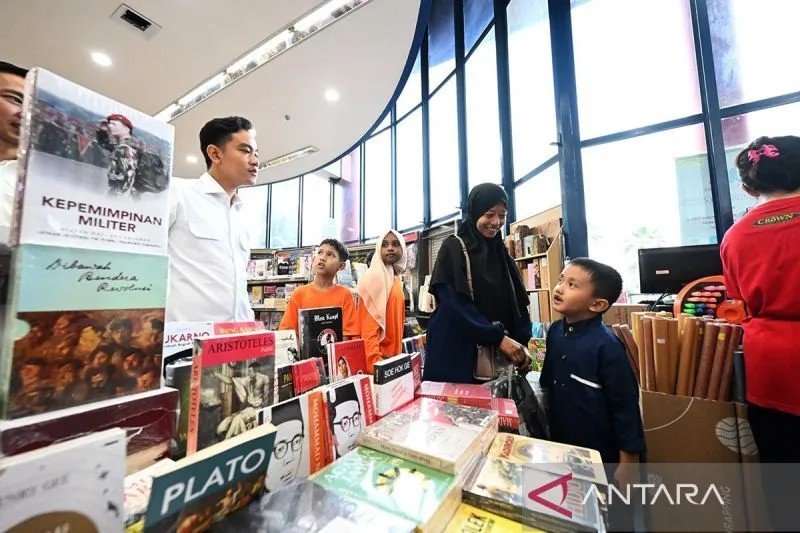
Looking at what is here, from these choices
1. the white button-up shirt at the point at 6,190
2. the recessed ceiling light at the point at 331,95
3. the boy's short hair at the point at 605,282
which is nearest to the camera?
the white button-up shirt at the point at 6,190

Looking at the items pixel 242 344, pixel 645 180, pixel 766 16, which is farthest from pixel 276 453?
pixel 766 16

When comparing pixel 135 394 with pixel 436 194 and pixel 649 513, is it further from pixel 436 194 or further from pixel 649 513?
pixel 436 194

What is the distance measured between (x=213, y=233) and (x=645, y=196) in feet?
11.0

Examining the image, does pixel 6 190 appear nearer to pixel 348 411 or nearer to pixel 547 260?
pixel 348 411

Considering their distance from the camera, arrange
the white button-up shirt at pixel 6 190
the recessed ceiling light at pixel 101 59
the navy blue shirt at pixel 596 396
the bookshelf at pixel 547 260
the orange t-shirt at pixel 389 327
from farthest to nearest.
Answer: the recessed ceiling light at pixel 101 59 → the bookshelf at pixel 547 260 → the orange t-shirt at pixel 389 327 → the navy blue shirt at pixel 596 396 → the white button-up shirt at pixel 6 190

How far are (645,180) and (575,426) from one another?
262 centimetres

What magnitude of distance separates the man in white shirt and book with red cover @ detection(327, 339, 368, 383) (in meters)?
0.94

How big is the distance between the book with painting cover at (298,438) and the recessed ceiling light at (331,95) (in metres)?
3.99

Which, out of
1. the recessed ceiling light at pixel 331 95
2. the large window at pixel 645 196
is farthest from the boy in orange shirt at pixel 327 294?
the recessed ceiling light at pixel 331 95

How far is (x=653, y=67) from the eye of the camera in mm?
2871

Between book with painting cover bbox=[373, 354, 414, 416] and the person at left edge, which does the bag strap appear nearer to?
book with painting cover bbox=[373, 354, 414, 416]

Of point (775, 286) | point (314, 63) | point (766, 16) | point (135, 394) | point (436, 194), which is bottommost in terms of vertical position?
point (135, 394)

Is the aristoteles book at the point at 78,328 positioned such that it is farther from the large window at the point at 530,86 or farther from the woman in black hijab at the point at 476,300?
the large window at the point at 530,86

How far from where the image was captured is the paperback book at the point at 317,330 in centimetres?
121
